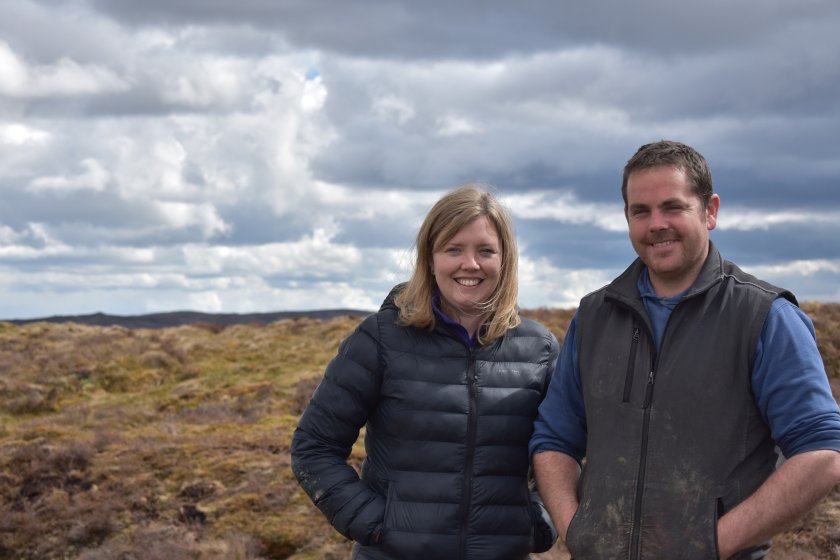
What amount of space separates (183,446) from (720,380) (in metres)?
10.9

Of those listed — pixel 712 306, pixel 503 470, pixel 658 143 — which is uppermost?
pixel 658 143

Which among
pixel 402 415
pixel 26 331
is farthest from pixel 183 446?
pixel 26 331

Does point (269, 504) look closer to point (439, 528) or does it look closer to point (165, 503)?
point (165, 503)

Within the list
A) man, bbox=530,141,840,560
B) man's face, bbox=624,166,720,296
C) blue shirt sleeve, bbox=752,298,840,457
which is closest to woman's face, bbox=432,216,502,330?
man, bbox=530,141,840,560

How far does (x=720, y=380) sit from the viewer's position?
3.50 meters

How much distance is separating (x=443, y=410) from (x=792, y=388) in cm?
149

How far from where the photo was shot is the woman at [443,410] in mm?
4012

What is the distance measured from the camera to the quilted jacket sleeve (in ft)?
13.4

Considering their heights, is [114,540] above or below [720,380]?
below

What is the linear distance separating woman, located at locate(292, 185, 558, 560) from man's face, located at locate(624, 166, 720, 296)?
708 mm

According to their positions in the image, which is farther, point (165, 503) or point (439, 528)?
point (165, 503)

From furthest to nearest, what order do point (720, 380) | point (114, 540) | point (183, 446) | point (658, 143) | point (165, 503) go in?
point (183, 446) < point (165, 503) < point (114, 540) < point (658, 143) < point (720, 380)

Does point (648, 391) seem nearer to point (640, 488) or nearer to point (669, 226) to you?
point (640, 488)

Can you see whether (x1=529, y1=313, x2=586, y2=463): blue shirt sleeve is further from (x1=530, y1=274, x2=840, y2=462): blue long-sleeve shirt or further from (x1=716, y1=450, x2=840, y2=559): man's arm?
(x1=716, y1=450, x2=840, y2=559): man's arm
